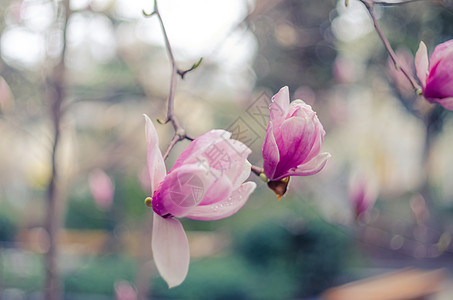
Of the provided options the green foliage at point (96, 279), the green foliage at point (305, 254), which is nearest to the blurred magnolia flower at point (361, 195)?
the green foliage at point (305, 254)

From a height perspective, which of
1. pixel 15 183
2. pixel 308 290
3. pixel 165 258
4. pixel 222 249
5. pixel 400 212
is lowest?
pixel 15 183

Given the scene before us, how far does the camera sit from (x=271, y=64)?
376cm

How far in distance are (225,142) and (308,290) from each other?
3707 mm

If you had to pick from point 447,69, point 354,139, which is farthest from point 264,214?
point 354,139

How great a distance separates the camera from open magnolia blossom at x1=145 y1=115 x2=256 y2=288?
1.41 feet

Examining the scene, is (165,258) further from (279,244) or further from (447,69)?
(279,244)

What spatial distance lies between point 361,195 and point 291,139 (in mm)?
886

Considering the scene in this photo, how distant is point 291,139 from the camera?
470mm

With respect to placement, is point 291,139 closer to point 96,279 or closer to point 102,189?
point 102,189

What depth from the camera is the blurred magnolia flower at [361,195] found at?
1.28 meters

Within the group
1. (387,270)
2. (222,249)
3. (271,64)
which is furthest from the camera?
(387,270)

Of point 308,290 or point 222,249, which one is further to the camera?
point 222,249

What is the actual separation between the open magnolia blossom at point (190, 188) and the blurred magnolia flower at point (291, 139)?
4 centimetres

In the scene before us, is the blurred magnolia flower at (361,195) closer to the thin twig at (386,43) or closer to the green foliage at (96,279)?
the thin twig at (386,43)
